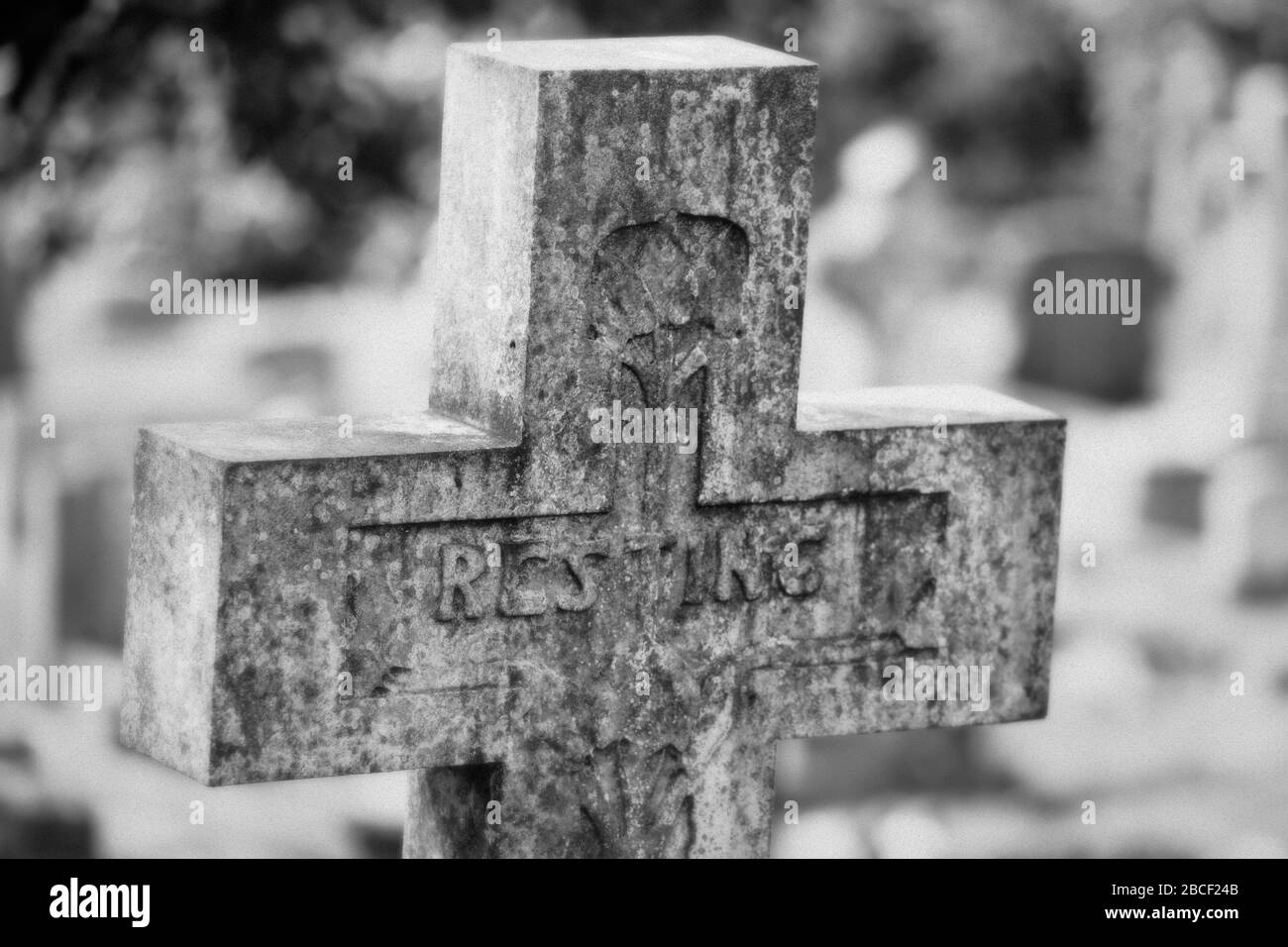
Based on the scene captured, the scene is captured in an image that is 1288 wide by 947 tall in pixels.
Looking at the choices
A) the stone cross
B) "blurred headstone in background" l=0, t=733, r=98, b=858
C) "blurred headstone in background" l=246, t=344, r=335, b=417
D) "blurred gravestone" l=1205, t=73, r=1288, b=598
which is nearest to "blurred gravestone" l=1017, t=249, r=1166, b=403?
"blurred gravestone" l=1205, t=73, r=1288, b=598

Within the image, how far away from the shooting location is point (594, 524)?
455 centimetres

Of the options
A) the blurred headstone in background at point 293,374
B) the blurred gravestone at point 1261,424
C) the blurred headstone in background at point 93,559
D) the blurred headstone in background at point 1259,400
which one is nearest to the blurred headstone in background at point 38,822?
the blurred headstone in background at point 93,559

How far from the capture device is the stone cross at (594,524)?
428cm

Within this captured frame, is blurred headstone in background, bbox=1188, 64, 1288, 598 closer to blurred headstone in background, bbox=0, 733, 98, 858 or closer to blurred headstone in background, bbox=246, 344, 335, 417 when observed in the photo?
blurred headstone in background, bbox=246, 344, 335, 417

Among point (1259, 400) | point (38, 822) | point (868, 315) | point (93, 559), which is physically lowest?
point (38, 822)

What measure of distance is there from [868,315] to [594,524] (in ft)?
37.3

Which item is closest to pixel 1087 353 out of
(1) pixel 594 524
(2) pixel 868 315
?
(2) pixel 868 315

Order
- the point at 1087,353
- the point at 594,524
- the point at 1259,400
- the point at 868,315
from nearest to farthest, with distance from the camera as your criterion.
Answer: the point at 594,524, the point at 1259,400, the point at 868,315, the point at 1087,353

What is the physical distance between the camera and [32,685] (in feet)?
32.3

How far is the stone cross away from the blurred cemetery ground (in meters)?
0.99

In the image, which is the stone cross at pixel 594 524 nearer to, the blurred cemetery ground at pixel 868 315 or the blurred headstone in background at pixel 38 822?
the blurred cemetery ground at pixel 868 315

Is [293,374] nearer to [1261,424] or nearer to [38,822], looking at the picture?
[38,822]

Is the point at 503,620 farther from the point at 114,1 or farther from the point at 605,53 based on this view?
the point at 114,1

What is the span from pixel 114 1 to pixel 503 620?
13.8 ft
